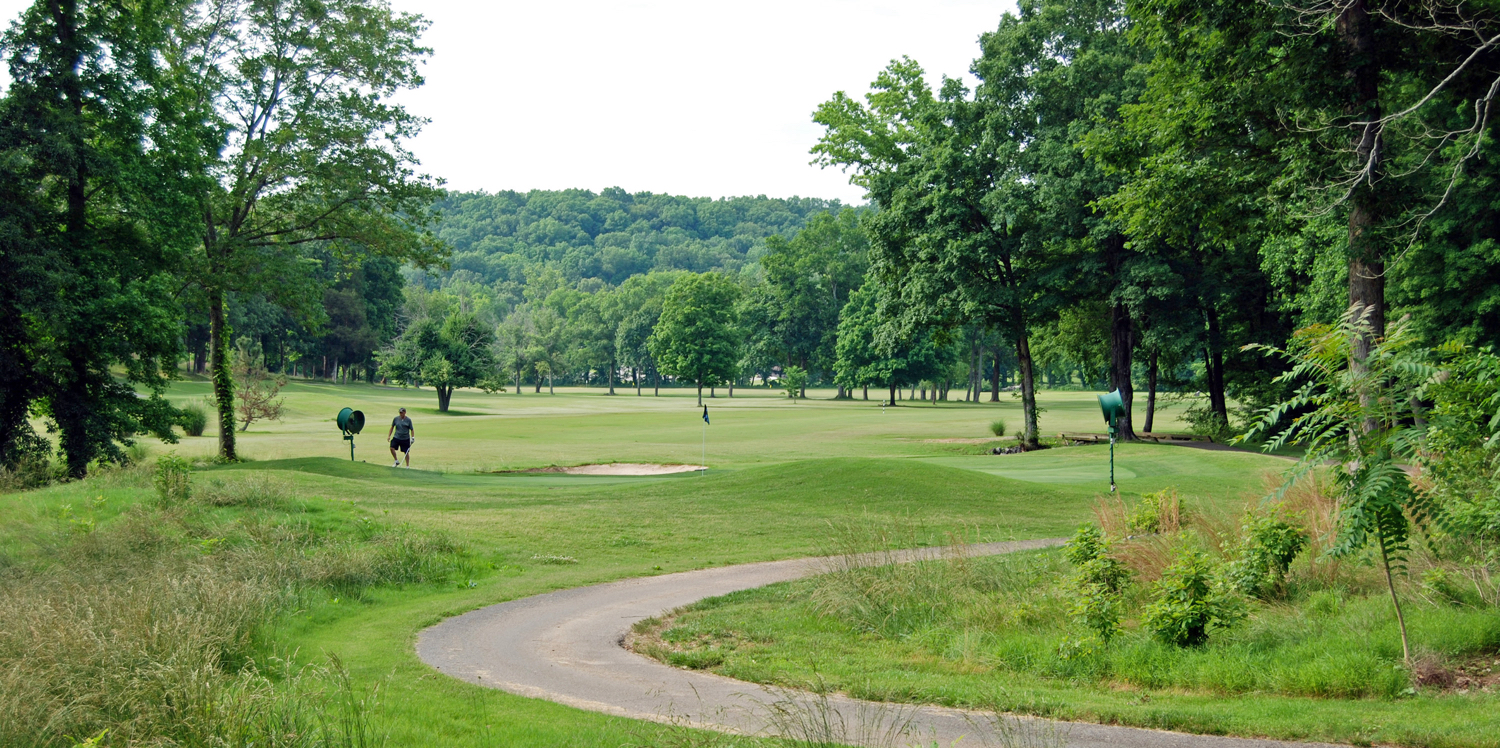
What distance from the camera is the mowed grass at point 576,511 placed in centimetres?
792

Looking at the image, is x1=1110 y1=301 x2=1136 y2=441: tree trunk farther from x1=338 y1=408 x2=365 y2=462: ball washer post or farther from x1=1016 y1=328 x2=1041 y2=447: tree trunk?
x1=338 y1=408 x2=365 y2=462: ball washer post

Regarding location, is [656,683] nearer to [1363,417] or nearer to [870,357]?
[1363,417]

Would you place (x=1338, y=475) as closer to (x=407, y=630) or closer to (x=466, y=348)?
(x=407, y=630)

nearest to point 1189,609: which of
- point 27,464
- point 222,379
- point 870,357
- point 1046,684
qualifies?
point 1046,684

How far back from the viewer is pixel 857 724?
698 centimetres

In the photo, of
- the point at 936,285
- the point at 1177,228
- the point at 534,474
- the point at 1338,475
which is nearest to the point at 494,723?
the point at 1338,475

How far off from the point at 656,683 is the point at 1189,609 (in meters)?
5.01

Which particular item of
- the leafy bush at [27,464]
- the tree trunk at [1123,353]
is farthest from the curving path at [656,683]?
the tree trunk at [1123,353]

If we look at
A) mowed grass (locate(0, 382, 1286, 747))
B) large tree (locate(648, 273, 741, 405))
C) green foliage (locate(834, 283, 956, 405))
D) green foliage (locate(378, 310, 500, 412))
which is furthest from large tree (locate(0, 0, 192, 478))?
large tree (locate(648, 273, 741, 405))

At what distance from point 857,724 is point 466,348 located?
7497 centimetres

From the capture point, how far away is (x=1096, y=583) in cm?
1020

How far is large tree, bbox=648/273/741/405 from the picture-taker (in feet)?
314

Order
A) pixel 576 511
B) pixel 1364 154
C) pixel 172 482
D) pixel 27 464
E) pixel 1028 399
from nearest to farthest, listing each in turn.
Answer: pixel 1364 154 → pixel 172 482 → pixel 576 511 → pixel 27 464 → pixel 1028 399

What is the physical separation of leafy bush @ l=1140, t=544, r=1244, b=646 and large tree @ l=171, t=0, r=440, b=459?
28.7m
